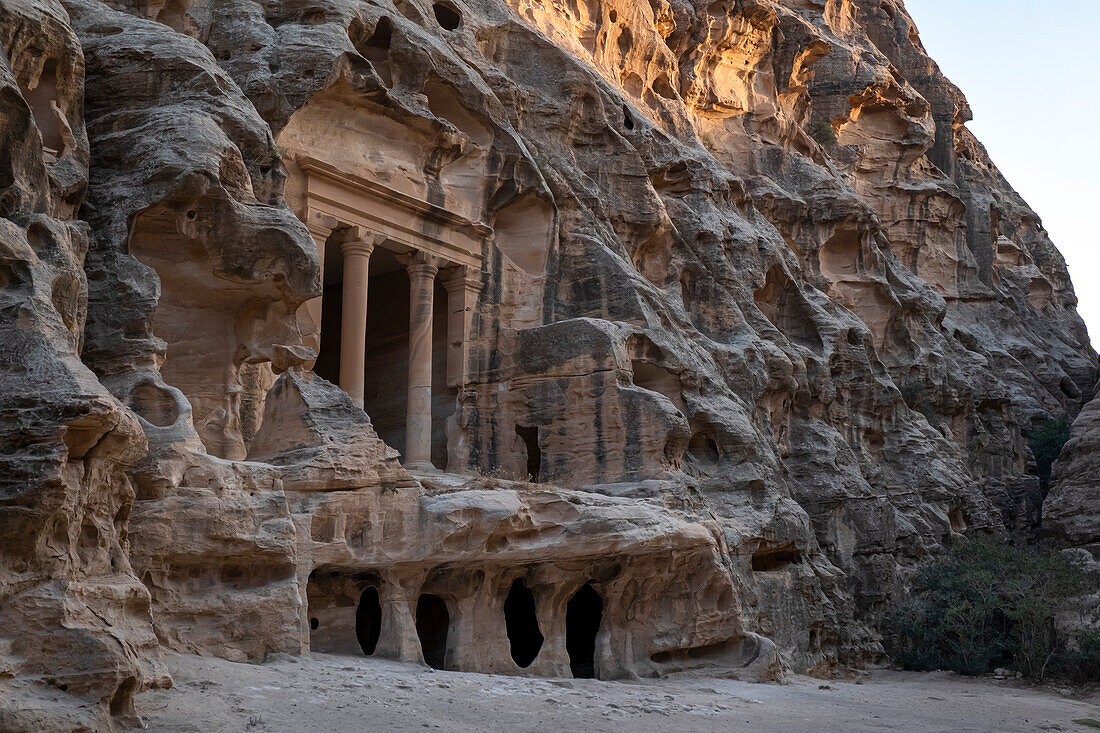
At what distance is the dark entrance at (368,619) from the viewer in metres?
17.3

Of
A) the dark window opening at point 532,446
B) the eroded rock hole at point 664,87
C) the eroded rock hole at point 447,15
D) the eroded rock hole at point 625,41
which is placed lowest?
the dark window opening at point 532,446

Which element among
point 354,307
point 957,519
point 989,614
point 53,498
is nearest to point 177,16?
point 354,307

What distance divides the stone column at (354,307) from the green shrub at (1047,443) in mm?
25210

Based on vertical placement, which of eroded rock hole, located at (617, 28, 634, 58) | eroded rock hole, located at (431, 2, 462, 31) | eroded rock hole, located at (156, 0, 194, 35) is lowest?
eroded rock hole, located at (156, 0, 194, 35)

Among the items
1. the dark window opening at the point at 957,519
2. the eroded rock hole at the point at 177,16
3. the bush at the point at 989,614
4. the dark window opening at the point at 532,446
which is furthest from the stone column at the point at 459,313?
the dark window opening at the point at 957,519

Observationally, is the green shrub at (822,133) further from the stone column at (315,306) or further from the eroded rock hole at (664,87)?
the stone column at (315,306)

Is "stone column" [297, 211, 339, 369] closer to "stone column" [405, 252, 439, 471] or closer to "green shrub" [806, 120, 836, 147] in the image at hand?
"stone column" [405, 252, 439, 471]

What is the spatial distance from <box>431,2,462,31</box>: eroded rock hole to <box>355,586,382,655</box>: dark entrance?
10.9 m

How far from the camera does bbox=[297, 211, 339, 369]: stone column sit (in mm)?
18609

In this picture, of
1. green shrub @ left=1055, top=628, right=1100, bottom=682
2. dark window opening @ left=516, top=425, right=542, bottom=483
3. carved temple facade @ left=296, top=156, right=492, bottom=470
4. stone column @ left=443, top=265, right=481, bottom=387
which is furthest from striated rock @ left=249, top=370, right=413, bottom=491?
green shrub @ left=1055, top=628, right=1100, bottom=682

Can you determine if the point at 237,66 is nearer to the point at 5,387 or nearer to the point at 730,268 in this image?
the point at 5,387

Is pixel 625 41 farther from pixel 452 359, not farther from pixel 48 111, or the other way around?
pixel 48 111

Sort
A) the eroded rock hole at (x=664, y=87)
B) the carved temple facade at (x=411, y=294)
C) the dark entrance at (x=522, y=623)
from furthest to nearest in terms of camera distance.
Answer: the eroded rock hole at (x=664, y=87)
the carved temple facade at (x=411, y=294)
the dark entrance at (x=522, y=623)

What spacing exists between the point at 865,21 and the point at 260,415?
36838mm
